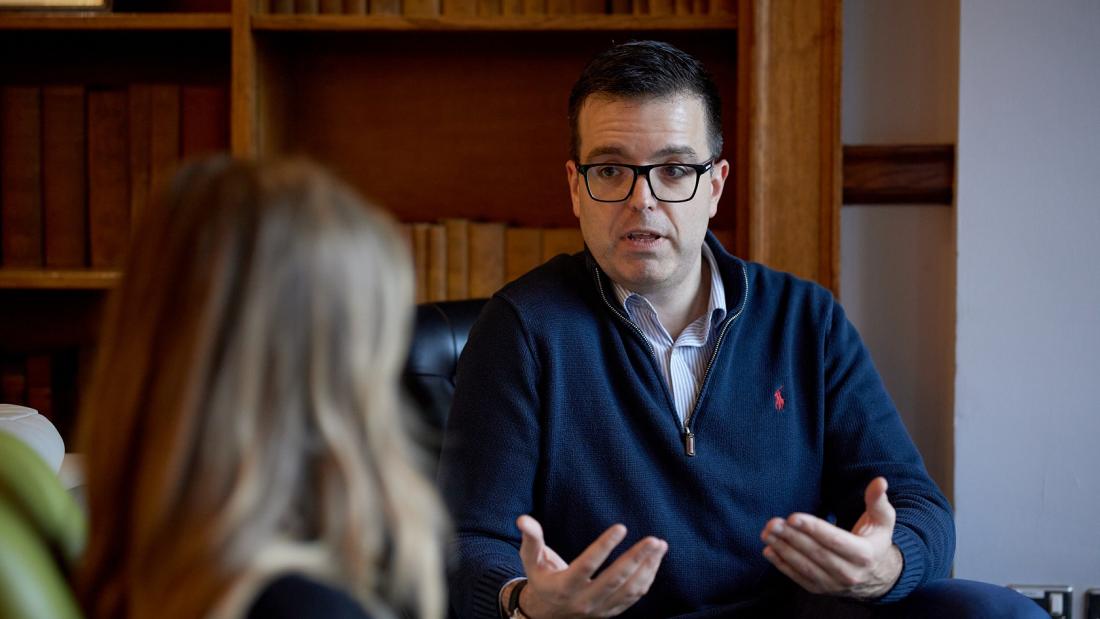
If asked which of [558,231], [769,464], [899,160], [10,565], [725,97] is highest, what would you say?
[725,97]

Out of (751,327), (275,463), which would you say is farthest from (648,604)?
(275,463)

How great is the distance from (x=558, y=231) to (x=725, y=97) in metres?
0.53

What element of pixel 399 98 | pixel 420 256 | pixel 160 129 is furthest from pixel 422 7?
pixel 160 129

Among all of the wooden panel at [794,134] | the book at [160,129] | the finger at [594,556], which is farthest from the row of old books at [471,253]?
the finger at [594,556]

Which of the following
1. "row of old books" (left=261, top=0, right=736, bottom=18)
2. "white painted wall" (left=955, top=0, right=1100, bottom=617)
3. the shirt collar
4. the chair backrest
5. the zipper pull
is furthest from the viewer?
"row of old books" (left=261, top=0, right=736, bottom=18)

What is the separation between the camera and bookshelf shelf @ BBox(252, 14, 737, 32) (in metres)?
2.28

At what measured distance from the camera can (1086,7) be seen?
219cm

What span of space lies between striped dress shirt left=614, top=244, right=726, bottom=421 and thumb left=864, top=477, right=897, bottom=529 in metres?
0.35

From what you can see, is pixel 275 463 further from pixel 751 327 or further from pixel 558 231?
pixel 558 231

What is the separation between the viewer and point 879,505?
1338 millimetres

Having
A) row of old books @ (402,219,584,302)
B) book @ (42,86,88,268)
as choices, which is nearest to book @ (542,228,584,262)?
row of old books @ (402,219,584,302)

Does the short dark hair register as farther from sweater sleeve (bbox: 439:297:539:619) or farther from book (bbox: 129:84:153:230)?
book (bbox: 129:84:153:230)

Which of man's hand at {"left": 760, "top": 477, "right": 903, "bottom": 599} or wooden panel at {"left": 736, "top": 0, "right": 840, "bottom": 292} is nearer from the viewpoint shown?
man's hand at {"left": 760, "top": 477, "right": 903, "bottom": 599}

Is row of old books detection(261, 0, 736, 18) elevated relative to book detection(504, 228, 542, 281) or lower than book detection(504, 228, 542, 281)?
elevated
